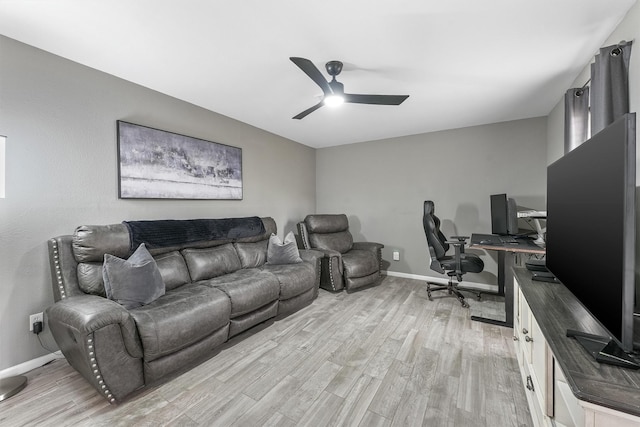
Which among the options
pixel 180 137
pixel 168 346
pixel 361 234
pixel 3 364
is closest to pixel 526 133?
pixel 361 234

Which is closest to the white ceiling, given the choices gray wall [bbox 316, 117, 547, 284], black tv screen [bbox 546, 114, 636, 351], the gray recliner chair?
gray wall [bbox 316, 117, 547, 284]

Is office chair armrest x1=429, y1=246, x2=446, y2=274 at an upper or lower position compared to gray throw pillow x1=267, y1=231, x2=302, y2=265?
lower

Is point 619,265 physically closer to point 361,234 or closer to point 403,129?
point 403,129

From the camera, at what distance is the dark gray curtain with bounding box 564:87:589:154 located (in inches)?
84.7

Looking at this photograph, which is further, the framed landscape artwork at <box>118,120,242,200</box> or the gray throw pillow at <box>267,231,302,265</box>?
the gray throw pillow at <box>267,231,302,265</box>

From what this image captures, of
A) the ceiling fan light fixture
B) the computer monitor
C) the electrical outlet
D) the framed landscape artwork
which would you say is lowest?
the electrical outlet

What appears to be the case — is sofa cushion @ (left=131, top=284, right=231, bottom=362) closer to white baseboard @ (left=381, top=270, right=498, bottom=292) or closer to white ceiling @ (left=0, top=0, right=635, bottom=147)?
white ceiling @ (left=0, top=0, right=635, bottom=147)

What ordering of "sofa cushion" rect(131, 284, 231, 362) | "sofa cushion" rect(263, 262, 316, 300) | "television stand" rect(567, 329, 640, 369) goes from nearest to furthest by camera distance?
"television stand" rect(567, 329, 640, 369)
"sofa cushion" rect(131, 284, 231, 362)
"sofa cushion" rect(263, 262, 316, 300)

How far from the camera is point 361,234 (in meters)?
4.90

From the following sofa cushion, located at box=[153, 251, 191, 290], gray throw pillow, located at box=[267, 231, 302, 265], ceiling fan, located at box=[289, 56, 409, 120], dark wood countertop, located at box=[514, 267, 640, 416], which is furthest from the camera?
gray throw pillow, located at box=[267, 231, 302, 265]

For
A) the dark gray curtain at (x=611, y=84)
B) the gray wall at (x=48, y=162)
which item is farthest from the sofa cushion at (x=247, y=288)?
the dark gray curtain at (x=611, y=84)

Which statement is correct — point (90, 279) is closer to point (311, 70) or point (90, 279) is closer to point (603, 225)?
point (311, 70)

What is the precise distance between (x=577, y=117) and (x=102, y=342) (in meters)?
3.85

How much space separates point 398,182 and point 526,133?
71.8 inches
